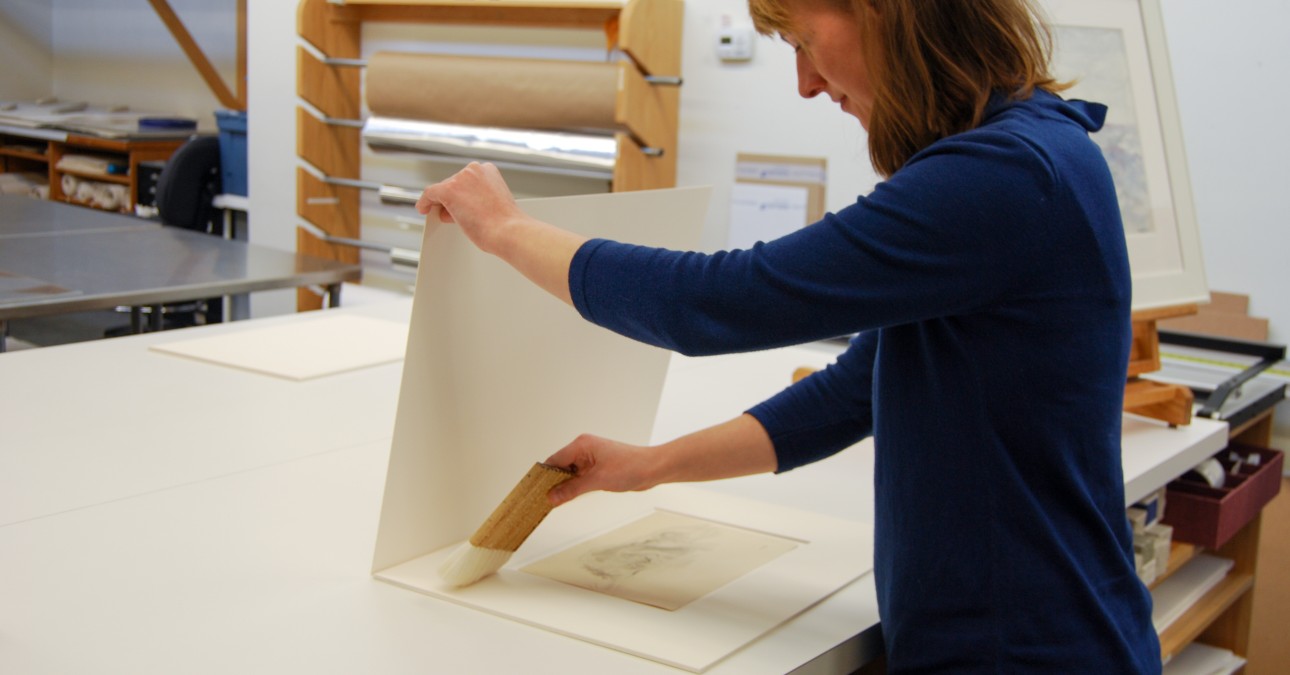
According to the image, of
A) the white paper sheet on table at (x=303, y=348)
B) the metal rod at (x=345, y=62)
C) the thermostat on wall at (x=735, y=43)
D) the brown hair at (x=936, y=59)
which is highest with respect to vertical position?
the metal rod at (x=345, y=62)

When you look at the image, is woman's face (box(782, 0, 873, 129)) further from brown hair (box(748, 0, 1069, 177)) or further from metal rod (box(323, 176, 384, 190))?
metal rod (box(323, 176, 384, 190))

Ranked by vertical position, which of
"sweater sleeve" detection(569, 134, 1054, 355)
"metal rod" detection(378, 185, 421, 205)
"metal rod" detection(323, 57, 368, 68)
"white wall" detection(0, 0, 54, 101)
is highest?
"white wall" detection(0, 0, 54, 101)

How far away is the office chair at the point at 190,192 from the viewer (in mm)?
3439

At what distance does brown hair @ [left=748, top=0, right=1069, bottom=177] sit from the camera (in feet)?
2.75

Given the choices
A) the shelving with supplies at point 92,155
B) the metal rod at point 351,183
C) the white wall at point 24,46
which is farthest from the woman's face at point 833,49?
the white wall at point 24,46

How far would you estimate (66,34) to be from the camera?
6.23 m

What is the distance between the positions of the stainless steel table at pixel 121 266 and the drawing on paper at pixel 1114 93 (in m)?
1.67

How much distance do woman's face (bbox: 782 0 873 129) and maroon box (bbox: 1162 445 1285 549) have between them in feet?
3.44

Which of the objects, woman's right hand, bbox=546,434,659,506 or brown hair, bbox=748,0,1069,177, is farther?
woman's right hand, bbox=546,434,659,506

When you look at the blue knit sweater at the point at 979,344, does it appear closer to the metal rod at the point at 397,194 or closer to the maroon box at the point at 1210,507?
the maroon box at the point at 1210,507

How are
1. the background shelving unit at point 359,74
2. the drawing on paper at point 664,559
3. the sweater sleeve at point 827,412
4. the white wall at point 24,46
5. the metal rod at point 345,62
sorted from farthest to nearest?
the white wall at point 24,46
the metal rod at point 345,62
the background shelving unit at point 359,74
the sweater sleeve at point 827,412
the drawing on paper at point 664,559

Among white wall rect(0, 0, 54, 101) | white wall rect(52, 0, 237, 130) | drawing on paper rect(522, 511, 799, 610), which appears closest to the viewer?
drawing on paper rect(522, 511, 799, 610)

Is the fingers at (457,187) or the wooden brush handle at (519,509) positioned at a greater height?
the fingers at (457,187)

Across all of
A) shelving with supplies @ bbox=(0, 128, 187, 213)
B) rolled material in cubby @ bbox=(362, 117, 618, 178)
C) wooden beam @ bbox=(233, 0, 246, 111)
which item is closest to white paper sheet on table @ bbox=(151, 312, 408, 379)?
rolled material in cubby @ bbox=(362, 117, 618, 178)
